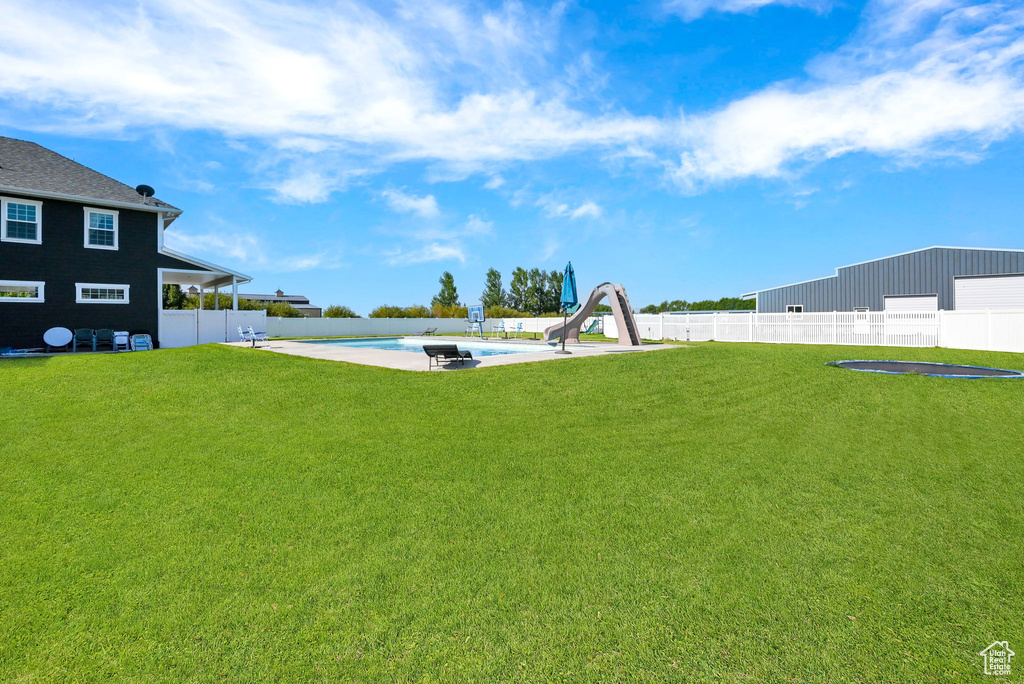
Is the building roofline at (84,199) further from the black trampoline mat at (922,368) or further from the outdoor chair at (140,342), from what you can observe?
the black trampoline mat at (922,368)

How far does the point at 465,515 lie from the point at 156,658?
2.29m

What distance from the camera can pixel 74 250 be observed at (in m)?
19.8

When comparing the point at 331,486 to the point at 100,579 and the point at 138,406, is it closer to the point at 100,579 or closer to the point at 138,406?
the point at 100,579

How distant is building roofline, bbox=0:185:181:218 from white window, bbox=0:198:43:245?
1.37 ft

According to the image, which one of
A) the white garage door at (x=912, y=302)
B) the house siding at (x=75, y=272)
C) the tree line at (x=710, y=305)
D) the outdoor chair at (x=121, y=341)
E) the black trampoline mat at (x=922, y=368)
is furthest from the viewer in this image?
the tree line at (x=710, y=305)

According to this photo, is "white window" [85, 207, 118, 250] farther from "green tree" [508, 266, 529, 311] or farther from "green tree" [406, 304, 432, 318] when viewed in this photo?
"green tree" [508, 266, 529, 311]

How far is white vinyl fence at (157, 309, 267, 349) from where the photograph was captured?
22.1m

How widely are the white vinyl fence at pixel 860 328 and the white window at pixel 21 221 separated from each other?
28200mm

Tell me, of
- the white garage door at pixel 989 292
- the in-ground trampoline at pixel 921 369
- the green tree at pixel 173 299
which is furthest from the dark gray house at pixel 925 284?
the green tree at pixel 173 299

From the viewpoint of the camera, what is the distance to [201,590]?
3320 mm

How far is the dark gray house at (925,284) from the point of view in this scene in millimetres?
25500

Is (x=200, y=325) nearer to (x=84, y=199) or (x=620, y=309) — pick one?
(x=84, y=199)

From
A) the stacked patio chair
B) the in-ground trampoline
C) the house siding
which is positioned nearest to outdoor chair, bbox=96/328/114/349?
the stacked patio chair

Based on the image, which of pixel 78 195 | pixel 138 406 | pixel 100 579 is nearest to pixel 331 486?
pixel 100 579
